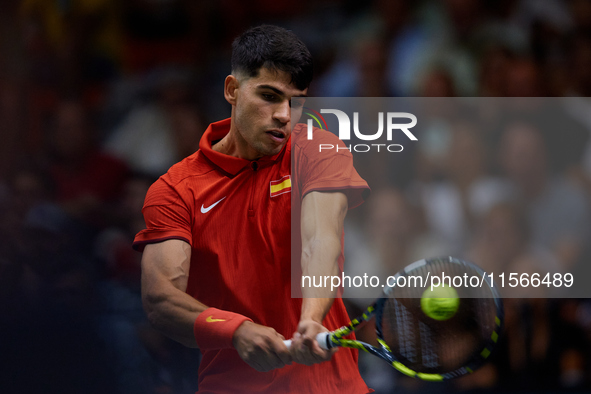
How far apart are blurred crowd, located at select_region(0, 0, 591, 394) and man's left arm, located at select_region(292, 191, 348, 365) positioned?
0.62 m

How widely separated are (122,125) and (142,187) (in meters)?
0.40

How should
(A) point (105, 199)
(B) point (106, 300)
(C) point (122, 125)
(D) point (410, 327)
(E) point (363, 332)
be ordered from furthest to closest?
(C) point (122, 125)
(A) point (105, 199)
(B) point (106, 300)
(E) point (363, 332)
(D) point (410, 327)

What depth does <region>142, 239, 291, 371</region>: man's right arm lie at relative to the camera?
154 centimetres

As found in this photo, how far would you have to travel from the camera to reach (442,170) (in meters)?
2.76

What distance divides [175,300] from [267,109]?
577mm

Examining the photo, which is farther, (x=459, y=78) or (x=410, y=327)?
(x=459, y=78)

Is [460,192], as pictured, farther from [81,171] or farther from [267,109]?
[81,171]

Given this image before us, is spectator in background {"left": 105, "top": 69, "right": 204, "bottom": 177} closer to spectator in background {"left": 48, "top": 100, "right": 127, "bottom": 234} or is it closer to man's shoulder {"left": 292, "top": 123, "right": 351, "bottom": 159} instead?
spectator in background {"left": 48, "top": 100, "right": 127, "bottom": 234}

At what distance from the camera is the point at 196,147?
9.32 ft

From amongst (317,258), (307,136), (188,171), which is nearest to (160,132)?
(188,171)

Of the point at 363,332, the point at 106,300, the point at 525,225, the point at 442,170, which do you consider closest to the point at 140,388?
the point at 106,300

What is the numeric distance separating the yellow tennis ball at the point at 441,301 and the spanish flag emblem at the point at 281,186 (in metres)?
0.48

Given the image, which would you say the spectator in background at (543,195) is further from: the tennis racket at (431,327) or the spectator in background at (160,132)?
the spectator in background at (160,132)

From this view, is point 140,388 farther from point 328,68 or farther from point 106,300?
point 328,68
